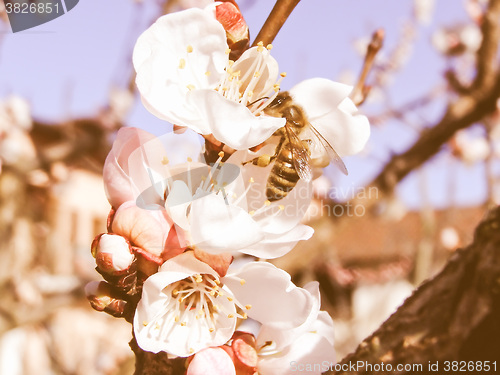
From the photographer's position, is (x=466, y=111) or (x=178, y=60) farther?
(x=466, y=111)

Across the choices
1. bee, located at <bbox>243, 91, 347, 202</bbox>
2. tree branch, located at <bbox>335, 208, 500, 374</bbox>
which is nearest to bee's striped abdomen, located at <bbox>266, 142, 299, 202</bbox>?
bee, located at <bbox>243, 91, 347, 202</bbox>

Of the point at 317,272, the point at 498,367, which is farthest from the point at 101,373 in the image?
the point at 317,272

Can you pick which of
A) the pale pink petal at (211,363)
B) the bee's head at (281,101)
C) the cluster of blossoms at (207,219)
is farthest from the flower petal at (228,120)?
the pale pink petal at (211,363)

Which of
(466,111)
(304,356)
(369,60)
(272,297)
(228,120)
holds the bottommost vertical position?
(466,111)

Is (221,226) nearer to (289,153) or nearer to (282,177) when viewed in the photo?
(282,177)

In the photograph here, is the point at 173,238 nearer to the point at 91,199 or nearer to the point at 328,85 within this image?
the point at 328,85

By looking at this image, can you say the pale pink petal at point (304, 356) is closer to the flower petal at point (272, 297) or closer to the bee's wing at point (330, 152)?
the flower petal at point (272, 297)

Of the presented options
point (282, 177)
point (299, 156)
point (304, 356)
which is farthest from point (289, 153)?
point (304, 356)
